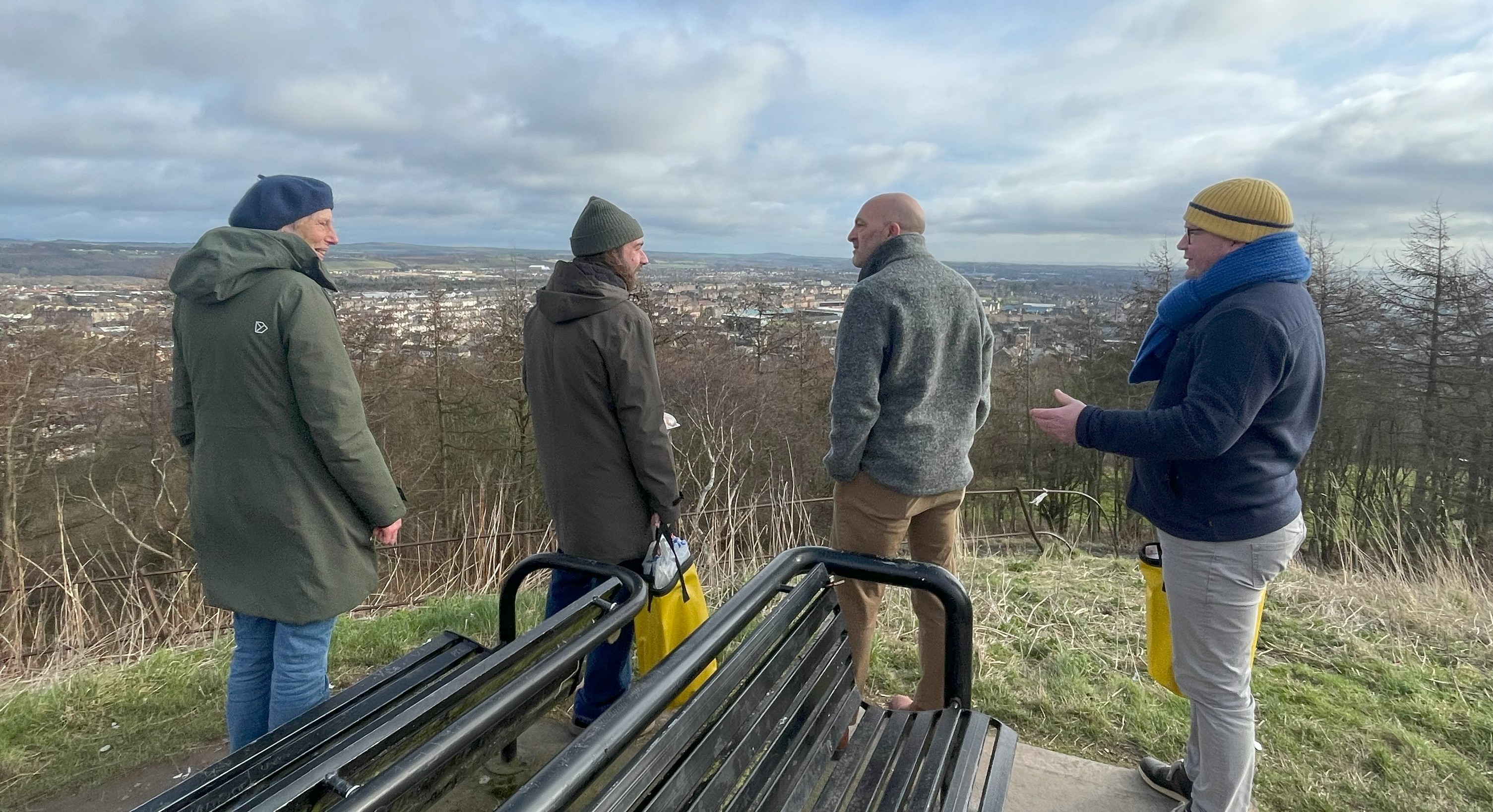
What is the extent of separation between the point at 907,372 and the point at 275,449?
5.83ft

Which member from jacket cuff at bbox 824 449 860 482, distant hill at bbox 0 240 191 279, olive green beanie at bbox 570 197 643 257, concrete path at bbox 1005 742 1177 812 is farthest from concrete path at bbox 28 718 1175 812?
distant hill at bbox 0 240 191 279

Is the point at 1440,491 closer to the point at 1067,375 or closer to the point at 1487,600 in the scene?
the point at 1067,375

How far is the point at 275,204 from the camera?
2225 mm

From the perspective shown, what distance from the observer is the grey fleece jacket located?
96.3 inches

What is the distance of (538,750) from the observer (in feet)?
8.31

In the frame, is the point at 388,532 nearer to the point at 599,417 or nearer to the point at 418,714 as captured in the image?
the point at 599,417

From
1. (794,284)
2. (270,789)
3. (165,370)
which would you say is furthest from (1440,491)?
(165,370)

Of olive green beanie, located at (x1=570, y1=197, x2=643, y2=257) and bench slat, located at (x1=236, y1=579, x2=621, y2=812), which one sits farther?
olive green beanie, located at (x1=570, y1=197, x2=643, y2=257)

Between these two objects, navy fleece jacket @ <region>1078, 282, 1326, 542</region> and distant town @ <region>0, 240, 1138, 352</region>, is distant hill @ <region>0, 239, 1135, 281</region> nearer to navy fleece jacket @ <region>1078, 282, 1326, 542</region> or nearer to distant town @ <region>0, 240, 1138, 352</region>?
distant town @ <region>0, 240, 1138, 352</region>

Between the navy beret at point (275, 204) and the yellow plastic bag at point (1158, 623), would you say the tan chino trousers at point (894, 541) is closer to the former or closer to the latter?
the yellow plastic bag at point (1158, 623)

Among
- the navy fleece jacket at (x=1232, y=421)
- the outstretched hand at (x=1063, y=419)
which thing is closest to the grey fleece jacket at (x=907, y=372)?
the outstretched hand at (x=1063, y=419)

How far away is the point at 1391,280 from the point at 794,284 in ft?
40.5

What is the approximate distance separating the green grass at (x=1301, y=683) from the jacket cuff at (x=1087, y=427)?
45.3 inches

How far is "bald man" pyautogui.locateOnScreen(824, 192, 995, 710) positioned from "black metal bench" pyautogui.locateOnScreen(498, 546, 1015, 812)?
0.62 metres
